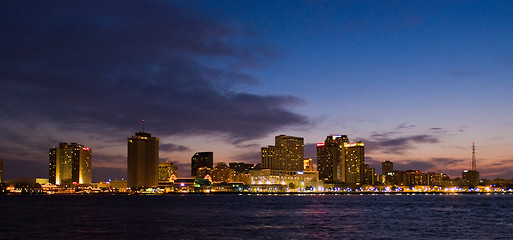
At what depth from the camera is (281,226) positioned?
7625 cm

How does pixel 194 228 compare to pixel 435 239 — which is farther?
pixel 194 228

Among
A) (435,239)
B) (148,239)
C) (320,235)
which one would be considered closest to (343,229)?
(320,235)

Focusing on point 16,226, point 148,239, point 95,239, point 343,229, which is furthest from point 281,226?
point 16,226

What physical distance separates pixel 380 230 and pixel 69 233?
40090 mm

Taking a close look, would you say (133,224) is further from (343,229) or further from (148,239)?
(343,229)

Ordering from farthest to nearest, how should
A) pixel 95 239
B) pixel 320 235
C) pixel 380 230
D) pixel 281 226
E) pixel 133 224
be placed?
pixel 133 224 → pixel 281 226 → pixel 380 230 → pixel 320 235 → pixel 95 239

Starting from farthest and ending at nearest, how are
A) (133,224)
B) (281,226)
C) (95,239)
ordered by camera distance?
(133,224)
(281,226)
(95,239)

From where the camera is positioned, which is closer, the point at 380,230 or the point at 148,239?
the point at 148,239

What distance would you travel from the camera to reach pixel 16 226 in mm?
77188

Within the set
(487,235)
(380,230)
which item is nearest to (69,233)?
(380,230)

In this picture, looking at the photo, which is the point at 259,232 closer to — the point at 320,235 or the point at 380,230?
the point at 320,235

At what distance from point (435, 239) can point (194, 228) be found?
31489 mm

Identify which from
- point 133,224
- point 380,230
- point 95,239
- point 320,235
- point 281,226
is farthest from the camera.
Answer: point 133,224

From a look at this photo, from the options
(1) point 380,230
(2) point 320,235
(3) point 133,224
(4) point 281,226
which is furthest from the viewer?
(3) point 133,224
